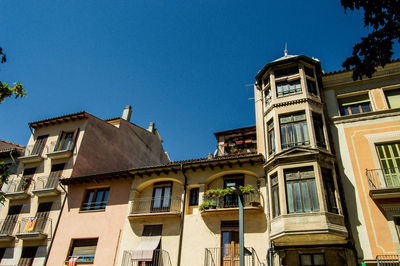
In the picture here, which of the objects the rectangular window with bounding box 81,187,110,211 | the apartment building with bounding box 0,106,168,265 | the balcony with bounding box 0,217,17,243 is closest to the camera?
the apartment building with bounding box 0,106,168,265

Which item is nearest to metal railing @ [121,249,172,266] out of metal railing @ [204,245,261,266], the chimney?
metal railing @ [204,245,261,266]

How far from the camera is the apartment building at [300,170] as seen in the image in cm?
1352

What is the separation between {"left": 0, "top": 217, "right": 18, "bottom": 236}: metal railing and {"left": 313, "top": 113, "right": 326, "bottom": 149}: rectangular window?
2183cm

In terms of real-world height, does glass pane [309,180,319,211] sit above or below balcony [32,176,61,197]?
below

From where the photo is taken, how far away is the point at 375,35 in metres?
6.70

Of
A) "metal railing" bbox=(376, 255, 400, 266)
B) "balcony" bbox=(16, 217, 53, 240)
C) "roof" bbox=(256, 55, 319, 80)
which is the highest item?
"roof" bbox=(256, 55, 319, 80)

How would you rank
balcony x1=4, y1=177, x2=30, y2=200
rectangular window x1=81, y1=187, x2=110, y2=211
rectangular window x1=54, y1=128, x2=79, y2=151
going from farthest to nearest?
rectangular window x1=54, y1=128, x2=79, y2=151 → balcony x1=4, y1=177, x2=30, y2=200 → rectangular window x1=81, y1=187, x2=110, y2=211

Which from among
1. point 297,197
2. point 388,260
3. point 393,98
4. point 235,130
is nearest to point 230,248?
point 297,197

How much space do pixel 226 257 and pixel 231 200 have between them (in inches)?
121

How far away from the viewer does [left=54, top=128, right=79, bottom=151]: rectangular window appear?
24.3m

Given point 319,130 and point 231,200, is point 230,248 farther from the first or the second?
point 319,130

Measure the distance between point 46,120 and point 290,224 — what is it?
74.7 feet

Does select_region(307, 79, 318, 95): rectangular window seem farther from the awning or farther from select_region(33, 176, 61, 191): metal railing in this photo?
select_region(33, 176, 61, 191): metal railing

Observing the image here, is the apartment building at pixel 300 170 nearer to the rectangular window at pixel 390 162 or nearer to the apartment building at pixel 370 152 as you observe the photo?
the apartment building at pixel 370 152
